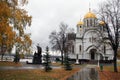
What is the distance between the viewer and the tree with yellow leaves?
15.0 m

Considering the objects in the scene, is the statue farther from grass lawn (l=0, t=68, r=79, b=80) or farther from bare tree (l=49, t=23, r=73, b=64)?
grass lawn (l=0, t=68, r=79, b=80)

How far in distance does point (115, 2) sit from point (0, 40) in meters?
21.4

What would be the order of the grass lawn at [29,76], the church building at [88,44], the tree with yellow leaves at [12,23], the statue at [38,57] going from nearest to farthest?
1. the tree with yellow leaves at [12,23]
2. the grass lawn at [29,76]
3. the statue at [38,57]
4. the church building at [88,44]

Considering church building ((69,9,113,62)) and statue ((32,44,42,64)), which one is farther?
church building ((69,9,113,62))

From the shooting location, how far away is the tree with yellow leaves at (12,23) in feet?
49.1

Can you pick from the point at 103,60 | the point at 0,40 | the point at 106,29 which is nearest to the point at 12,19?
the point at 0,40

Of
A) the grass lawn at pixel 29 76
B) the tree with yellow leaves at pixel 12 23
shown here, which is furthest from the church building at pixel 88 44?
the tree with yellow leaves at pixel 12 23

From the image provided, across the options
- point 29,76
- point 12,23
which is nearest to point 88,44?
point 29,76

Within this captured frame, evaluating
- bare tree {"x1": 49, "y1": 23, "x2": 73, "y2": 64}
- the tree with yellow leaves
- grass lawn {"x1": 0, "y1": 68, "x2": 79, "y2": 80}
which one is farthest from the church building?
the tree with yellow leaves

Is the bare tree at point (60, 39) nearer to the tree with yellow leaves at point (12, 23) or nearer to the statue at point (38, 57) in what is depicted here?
the statue at point (38, 57)

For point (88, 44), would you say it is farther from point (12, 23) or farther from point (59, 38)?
point (12, 23)

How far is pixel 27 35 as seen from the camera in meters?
18.5

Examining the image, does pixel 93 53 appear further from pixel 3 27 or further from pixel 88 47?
pixel 3 27

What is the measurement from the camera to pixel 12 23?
17.9 meters
